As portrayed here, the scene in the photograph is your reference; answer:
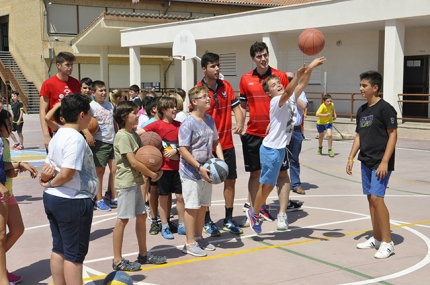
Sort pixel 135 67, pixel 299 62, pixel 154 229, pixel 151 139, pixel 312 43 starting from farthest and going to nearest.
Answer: pixel 135 67 → pixel 299 62 → pixel 312 43 → pixel 154 229 → pixel 151 139

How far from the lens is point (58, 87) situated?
24.9 feet

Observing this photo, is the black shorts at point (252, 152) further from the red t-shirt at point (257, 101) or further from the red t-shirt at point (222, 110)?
the red t-shirt at point (222, 110)

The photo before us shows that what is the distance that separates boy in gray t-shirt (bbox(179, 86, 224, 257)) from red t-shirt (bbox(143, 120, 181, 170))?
0.67m

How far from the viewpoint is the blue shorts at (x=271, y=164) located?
269 inches

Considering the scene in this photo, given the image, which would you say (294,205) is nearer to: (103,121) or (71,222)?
(103,121)

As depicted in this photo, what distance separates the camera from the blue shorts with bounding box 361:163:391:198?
243 inches

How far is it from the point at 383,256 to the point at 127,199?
287 centimetres

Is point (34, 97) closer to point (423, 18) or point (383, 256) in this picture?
point (423, 18)

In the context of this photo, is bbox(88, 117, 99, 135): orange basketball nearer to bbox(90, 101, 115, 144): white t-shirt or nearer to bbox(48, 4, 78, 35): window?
bbox(90, 101, 115, 144): white t-shirt

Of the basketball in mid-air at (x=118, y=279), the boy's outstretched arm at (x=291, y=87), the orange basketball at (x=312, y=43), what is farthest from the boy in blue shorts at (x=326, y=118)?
the basketball in mid-air at (x=118, y=279)

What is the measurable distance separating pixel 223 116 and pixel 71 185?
3.15 meters

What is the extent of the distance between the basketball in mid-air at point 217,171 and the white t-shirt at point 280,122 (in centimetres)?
100

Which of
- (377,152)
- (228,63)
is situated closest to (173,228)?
(377,152)

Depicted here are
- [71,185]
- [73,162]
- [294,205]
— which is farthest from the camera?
[294,205]
